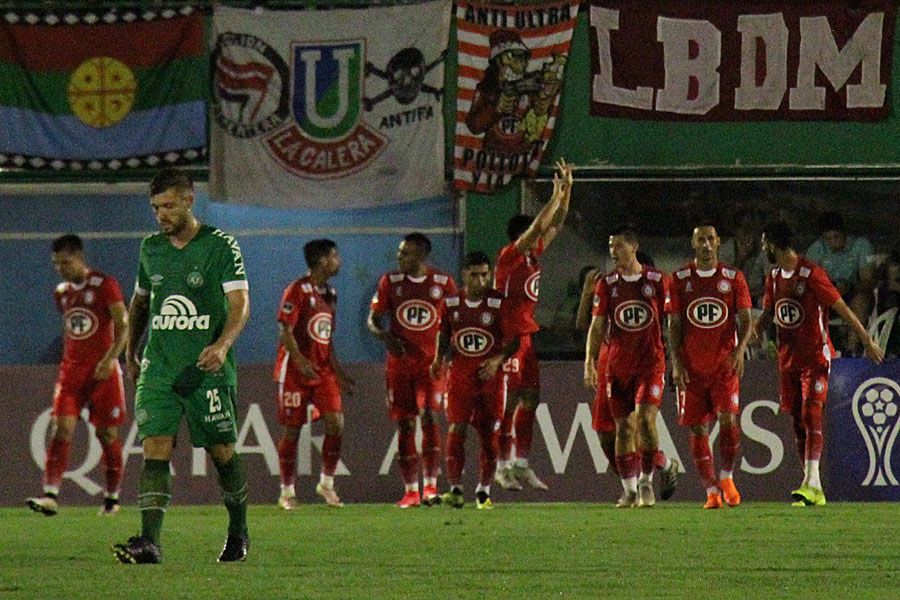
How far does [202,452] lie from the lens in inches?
623

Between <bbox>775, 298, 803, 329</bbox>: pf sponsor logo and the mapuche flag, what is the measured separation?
6255mm

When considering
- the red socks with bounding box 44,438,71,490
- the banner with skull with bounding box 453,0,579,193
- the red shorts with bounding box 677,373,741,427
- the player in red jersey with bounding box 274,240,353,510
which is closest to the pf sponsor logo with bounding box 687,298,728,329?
the red shorts with bounding box 677,373,741,427

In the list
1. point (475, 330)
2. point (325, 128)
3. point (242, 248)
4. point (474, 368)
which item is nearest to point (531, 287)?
point (475, 330)

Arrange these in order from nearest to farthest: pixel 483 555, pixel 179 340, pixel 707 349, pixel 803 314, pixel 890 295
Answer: pixel 179 340 → pixel 483 555 → pixel 707 349 → pixel 803 314 → pixel 890 295

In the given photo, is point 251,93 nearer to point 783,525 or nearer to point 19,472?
point 19,472

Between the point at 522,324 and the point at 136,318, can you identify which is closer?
the point at 136,318

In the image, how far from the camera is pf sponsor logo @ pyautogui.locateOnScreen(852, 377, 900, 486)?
50.2 ft

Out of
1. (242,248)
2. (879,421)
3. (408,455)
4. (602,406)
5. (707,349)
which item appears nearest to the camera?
(707,349)

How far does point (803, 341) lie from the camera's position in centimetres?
1441

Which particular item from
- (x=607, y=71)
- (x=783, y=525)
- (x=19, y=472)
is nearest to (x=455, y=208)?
(x=607, y=71)

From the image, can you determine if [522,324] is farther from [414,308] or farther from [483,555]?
[483,555]

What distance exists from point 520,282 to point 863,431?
117 inches

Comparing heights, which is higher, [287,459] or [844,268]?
[844,268]

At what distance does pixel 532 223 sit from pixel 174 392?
650cm
